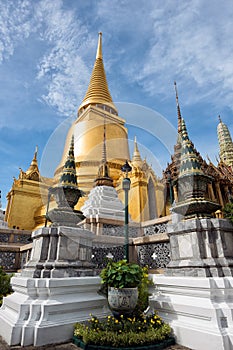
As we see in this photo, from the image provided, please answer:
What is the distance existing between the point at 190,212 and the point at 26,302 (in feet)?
10.6

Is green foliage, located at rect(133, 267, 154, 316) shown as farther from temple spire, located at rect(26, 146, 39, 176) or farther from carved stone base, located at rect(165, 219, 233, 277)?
temple spire, located at rect(26, 146, 39, 176)

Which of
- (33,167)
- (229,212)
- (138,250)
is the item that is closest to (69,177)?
(138,250)

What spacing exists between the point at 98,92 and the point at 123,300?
28.6m

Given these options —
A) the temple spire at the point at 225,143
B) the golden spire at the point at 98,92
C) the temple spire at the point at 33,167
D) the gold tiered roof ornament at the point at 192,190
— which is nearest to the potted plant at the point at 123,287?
the gold tiered roof ornament at the point at 192,190

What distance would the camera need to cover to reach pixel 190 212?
4.38 meters

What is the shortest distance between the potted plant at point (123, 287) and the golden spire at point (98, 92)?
2601cm

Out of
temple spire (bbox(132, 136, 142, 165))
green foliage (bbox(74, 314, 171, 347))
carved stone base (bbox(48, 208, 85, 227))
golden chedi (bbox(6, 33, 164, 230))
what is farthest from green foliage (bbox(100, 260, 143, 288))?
temple spire (bbox(132, 136, 142, 165))

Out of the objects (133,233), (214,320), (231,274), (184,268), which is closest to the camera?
(214,320)

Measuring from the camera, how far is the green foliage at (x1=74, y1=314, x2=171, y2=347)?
308 cm

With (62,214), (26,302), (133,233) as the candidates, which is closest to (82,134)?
(133,233)

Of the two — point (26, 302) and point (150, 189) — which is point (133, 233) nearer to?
point (26, 302)

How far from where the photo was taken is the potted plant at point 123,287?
11.5ft

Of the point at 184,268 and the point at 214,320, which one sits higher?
the point at 184,268

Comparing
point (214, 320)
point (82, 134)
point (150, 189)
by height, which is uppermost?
point (82, 134)
